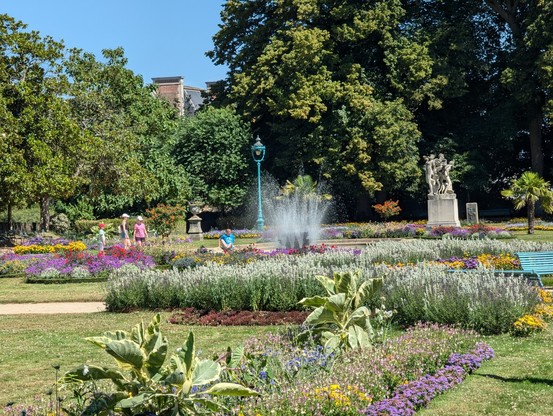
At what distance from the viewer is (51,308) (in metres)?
13.7

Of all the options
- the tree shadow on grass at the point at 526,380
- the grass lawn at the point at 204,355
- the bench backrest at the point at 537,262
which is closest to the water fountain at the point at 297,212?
the bench backrest at the point at 537,262

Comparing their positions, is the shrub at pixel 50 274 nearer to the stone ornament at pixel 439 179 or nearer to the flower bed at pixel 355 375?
the flower bed at pixel 355 375

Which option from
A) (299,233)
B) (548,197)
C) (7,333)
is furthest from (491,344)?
(548,197)

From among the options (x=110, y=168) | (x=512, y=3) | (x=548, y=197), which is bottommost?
(x=548, y=197)

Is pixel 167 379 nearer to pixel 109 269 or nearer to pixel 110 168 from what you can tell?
pixel 109 269

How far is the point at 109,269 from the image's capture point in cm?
1869

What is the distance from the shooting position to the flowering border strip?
5586 millimetres

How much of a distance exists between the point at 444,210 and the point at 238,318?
21915 mm

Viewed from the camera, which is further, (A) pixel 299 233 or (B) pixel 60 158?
(B) pixel 60 158

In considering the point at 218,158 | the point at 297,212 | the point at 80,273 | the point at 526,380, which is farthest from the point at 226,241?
the point at 218,158

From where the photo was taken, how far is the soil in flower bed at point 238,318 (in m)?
10.9

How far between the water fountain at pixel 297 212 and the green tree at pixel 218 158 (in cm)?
224

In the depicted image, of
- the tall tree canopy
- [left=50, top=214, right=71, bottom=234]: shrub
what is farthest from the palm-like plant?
[left=50, top=214, right=71, bottom=234]: shrub

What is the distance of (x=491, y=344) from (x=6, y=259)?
1724 centimetres
